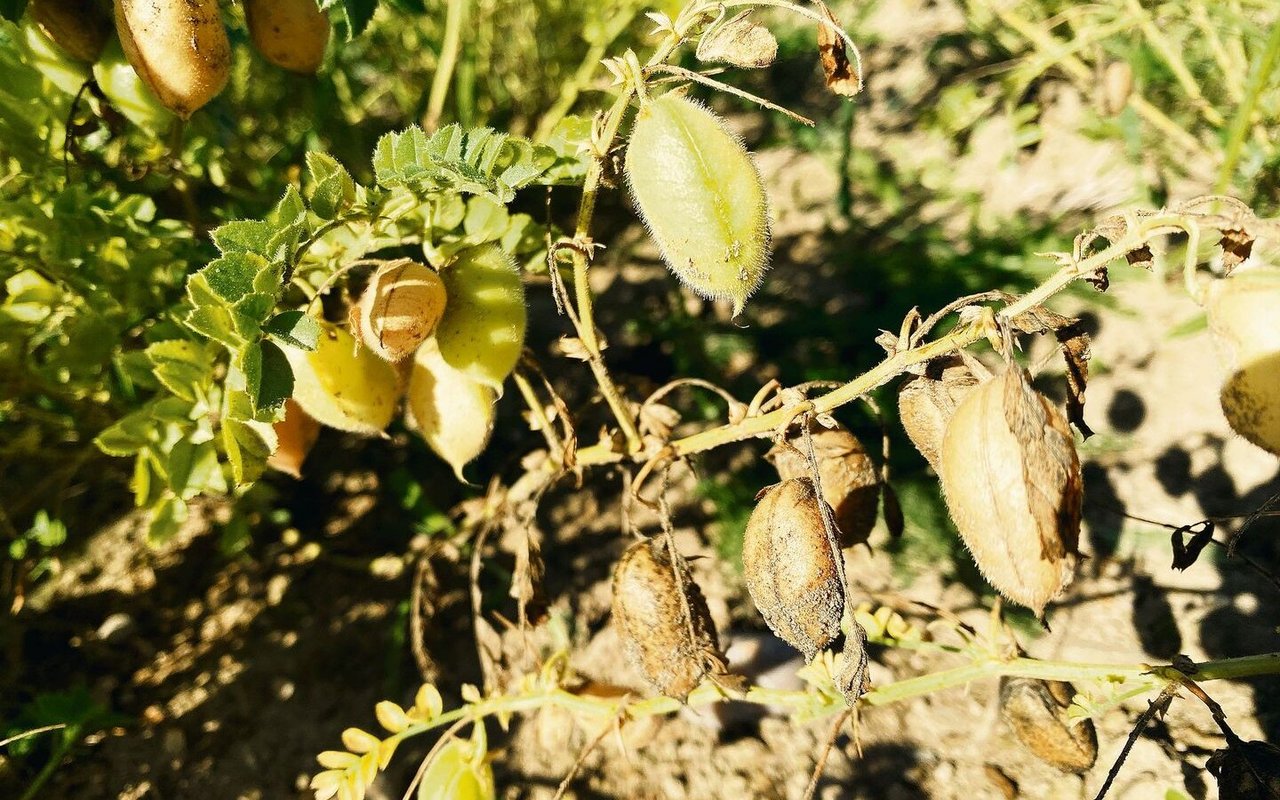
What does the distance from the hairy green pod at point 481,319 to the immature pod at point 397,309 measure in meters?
0.06

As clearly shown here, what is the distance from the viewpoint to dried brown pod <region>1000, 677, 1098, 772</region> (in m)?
1.11

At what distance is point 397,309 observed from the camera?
92 centimetres

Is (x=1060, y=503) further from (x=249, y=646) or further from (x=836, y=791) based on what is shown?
(x=249, y=646)

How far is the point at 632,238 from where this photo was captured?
2.21 m

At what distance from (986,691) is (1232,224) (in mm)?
1069

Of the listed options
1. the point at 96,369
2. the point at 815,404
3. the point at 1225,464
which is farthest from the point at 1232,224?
the point at 96,369

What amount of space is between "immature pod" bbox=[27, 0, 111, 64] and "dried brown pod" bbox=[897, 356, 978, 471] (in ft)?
3.89

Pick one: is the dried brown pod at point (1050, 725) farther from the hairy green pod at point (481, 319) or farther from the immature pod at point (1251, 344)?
the hairy green pod at point (481, 319)

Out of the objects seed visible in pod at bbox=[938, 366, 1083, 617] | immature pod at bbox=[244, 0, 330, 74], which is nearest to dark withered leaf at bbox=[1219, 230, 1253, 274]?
seed visible in pod at bbox=[938, 366, 1083, 617]

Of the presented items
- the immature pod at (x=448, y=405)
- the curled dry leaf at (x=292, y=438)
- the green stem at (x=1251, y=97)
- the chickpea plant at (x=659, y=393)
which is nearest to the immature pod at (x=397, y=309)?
the chickpea plant at (x=659, y=393)

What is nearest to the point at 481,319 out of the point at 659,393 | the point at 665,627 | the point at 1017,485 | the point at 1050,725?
the point at 659,393

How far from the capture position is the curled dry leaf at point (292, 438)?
1.13 m

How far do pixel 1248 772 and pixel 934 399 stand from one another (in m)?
0.51

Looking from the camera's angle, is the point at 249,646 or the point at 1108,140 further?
the point at 1108,140
